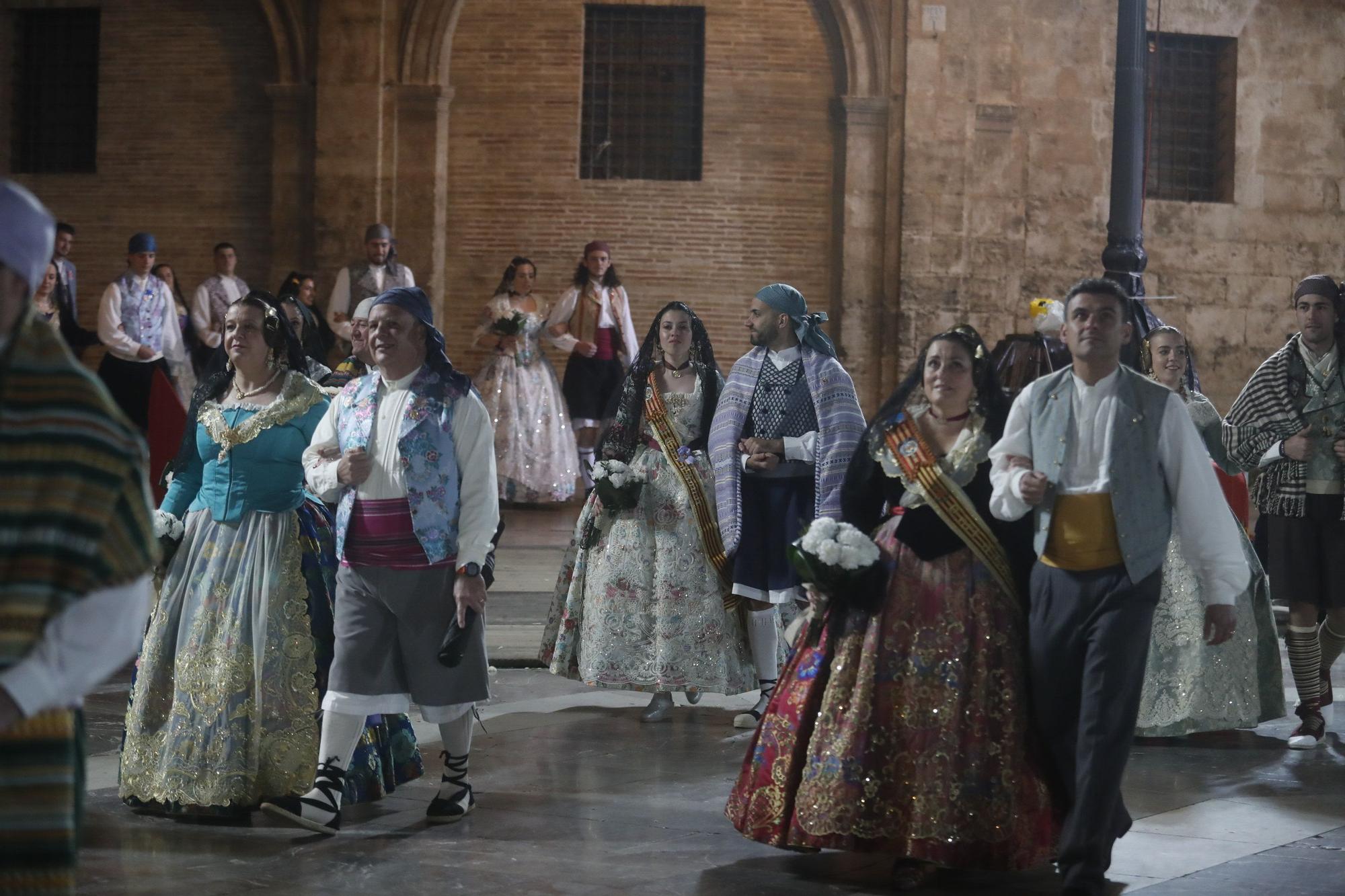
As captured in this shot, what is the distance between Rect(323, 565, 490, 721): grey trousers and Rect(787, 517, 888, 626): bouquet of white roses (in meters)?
1.26

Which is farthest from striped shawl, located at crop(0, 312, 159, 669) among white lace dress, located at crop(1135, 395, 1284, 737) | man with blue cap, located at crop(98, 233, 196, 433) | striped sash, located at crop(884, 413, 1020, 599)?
man with blue cap, located at crop(98, 233, 196, 433)

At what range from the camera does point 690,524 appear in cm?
812

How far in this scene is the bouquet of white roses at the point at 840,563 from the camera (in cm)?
524

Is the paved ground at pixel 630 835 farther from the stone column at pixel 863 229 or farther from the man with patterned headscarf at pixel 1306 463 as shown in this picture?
the stone column at pixel 863 229

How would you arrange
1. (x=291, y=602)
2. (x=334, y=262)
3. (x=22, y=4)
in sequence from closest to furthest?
(x=291, y=602), (x=334, y=262), (x=22, y=4)

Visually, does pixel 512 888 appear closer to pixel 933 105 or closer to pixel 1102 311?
pixel 1102 311

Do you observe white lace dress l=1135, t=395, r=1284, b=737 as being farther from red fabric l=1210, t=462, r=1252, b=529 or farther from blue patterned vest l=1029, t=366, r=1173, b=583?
Result: blue patterned vest l=1029, t=366, r=1173, b=583

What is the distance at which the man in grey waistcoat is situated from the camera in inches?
197

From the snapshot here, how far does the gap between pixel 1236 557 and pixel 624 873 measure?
79.0 inches

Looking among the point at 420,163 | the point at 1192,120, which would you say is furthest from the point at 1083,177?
the point at 420,163

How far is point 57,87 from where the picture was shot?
18.3 m

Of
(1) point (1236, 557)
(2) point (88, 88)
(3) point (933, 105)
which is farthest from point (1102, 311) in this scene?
(2) point (88, 88)

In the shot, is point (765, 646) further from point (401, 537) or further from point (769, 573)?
point (401, 537)

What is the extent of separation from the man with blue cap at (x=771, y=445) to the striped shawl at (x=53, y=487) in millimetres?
5015
